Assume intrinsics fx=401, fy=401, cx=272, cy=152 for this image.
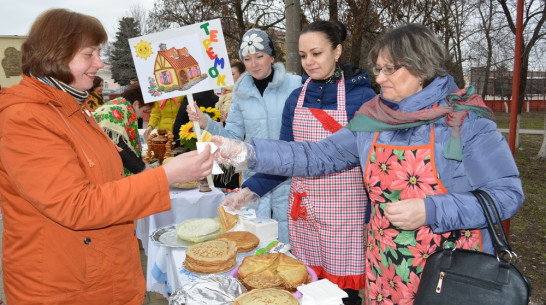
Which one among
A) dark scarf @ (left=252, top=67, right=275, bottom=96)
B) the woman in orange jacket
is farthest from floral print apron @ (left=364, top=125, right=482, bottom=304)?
dark scarf @ (left=252, top=67, right=275, bottom=96)

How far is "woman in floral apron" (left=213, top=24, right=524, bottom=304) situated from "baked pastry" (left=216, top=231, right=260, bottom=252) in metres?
0.47

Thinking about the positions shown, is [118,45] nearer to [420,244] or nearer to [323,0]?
[323,0]

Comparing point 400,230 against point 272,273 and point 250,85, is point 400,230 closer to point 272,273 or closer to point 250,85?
point 272,273

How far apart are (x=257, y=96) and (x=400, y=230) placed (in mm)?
1844

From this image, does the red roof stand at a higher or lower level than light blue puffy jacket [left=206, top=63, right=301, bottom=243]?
higher

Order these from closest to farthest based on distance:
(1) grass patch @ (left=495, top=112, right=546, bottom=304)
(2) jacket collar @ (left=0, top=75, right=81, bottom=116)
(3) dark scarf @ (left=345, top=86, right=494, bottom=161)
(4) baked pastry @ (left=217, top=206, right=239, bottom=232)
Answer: (2) jacket collar @ (left=0, top=75, right=81, bottom=116)
(3) dark scarf @ (left=345, top=86, right=494, bottom=161)
(4) baked pastry @ (left=217, top=206, right=239, bottom=232)
(1) grass patch @ (left=495, top=112, right=546, bottom=304)

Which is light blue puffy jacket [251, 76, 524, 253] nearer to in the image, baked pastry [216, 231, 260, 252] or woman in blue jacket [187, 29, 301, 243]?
baked pastry [216, 231, 260, 252]

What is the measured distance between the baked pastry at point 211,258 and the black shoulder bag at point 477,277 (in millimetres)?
886

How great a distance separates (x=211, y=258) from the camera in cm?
194

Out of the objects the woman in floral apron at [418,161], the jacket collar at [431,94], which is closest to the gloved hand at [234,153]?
the woman in floral apron at [418,161]

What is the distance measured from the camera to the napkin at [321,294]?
1531 millimetres

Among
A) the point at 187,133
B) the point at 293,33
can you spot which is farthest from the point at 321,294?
the point at 293,33

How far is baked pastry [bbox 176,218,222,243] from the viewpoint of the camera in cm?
235

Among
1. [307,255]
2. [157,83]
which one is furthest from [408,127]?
[157,83]
